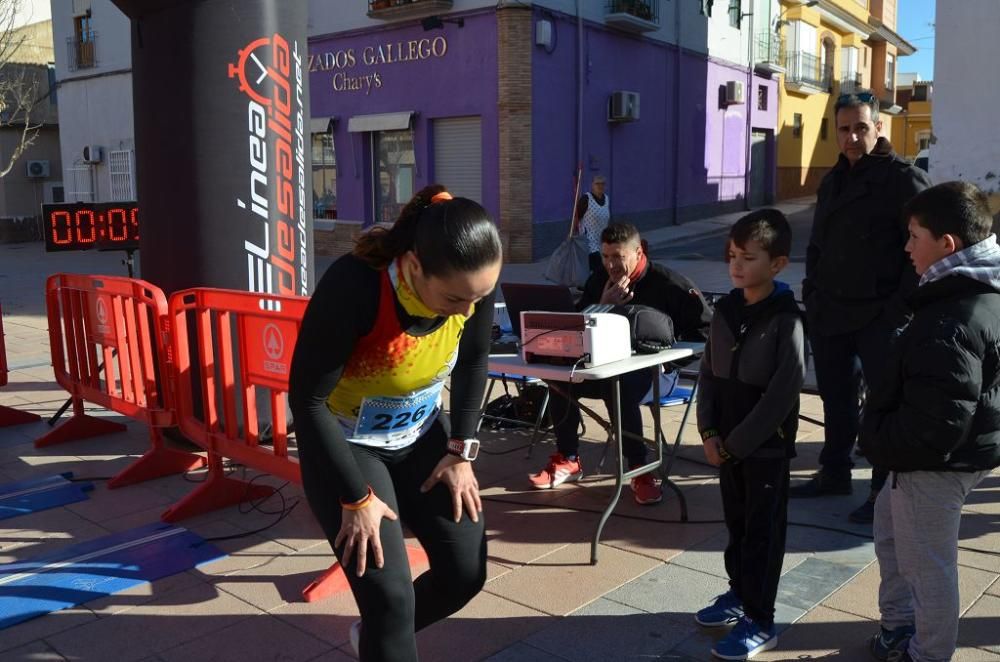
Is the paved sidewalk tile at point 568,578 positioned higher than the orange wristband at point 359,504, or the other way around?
the orange wristband at point 359,504

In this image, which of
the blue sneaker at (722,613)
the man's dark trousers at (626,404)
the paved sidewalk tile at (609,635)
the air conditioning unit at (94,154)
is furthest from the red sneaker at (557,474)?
the air conditioning unit at (94,154)

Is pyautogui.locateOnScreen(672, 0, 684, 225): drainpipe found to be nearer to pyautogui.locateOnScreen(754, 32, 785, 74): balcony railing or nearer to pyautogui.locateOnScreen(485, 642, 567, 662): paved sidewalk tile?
pyautogui.locateOnScreen(754, 32, 785, 74): balcony railing

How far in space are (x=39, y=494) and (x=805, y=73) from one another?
2974cm

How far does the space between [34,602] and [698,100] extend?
22.2 m

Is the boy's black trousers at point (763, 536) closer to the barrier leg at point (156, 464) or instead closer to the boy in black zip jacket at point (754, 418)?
the boy in black zip jacket at point (754, 418)

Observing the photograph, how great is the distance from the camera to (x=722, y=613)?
333 cm

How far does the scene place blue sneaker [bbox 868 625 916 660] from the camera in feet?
10.0

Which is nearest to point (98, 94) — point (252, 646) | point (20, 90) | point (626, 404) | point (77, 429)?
point (20, 90)

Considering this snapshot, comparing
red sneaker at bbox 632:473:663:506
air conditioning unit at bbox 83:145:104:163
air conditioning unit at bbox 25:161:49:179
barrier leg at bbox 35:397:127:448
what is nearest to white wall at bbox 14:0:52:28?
air conditioning unit at bbox 25:161:49:179

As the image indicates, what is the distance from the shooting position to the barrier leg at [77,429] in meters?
6.09

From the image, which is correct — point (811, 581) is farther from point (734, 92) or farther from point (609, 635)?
point (734, 92)

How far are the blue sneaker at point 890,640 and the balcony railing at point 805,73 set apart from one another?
1107 inches

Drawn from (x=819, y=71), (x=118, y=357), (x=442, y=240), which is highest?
(x=819, y=71)

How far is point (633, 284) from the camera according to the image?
16.0 feet
